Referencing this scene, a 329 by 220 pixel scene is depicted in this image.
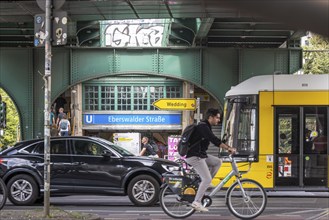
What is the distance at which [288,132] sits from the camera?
12.0 metres

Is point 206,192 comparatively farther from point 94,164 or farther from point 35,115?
point 35,115

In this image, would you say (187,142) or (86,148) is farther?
(86,148)

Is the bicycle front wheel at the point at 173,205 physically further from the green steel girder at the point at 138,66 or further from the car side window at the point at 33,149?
the green steel girder at the point at 138,66

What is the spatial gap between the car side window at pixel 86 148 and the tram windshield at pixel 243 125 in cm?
339

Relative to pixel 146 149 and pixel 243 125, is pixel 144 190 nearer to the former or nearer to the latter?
pixel 243 125

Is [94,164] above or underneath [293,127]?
underneath

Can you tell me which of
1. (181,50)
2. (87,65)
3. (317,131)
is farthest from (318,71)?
(317,131)

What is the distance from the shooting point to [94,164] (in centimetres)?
1041

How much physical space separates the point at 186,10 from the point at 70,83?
672 cm

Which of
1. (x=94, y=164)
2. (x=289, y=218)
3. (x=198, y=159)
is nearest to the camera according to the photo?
(x=198, y=159)

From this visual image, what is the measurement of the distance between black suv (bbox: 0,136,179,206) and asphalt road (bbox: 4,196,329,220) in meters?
0.33

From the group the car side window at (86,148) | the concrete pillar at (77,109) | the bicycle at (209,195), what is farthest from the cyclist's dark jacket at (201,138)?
the concrete pillar at (77,109)

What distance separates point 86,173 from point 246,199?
380 centimetres

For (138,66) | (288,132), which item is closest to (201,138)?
(288,132)
